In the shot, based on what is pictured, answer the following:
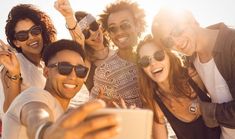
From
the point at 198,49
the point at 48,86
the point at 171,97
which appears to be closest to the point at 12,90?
the point at 48,86

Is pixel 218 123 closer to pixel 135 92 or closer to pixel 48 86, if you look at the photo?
pixel 135 92

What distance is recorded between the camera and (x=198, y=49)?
414 cm

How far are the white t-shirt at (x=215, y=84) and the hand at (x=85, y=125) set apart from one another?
112 inches

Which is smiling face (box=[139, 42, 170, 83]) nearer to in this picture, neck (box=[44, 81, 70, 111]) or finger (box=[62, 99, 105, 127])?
neck (box=[44, 81, 70, 111])

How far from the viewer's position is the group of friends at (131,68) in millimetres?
3629

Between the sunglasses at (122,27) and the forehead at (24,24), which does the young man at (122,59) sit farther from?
the forehead at (24,24)

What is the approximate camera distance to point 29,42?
4.86m

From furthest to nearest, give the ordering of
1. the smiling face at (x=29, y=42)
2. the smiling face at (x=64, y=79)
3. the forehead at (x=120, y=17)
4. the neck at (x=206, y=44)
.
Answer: the forehead at (x=120, y=17) < the smiling face at (x=29, y=42) < the neck at (x=206, y=44) < the smiling face at (x=64, y=79)

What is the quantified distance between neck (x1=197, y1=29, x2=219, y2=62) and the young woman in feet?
1.22

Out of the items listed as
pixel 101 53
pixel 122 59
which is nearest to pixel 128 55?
pixel 122 59

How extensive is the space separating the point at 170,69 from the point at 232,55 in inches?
37.8

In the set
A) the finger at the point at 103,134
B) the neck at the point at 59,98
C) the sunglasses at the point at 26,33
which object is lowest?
the neck at the point at 59,98

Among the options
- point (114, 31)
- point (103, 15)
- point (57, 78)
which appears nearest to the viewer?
point (57, 78)

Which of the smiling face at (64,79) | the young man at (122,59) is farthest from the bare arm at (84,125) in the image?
the young man at (122,59)
